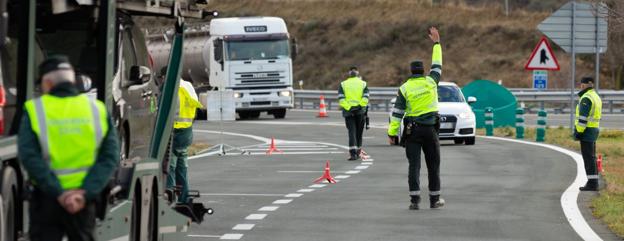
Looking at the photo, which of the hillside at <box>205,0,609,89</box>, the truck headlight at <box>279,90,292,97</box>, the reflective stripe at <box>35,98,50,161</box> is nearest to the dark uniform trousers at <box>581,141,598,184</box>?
the reflective stripe at <box>35,98,50,161</box>

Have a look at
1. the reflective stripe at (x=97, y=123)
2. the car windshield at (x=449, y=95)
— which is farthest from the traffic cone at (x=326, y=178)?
the reflective stripe at (x=97, y=123)

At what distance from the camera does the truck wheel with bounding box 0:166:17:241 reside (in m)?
9.95

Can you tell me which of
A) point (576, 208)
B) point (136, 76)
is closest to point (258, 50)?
point (576, 208)

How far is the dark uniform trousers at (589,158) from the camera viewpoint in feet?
73.9

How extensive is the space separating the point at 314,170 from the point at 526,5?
92.0 metres

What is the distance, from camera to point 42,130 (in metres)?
9.61

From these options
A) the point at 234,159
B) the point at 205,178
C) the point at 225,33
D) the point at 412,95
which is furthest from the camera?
the point at 225,33

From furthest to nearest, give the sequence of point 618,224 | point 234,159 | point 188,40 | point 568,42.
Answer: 1. point 188,40
2. point 568,42
3. point 234,159
4. point 618,224

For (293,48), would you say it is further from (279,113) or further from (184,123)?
(184,123)

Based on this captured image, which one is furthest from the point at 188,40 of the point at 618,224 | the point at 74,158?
the point at 74,158

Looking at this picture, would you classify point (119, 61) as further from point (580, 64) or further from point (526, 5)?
point (526, 5)

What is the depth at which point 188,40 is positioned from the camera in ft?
187

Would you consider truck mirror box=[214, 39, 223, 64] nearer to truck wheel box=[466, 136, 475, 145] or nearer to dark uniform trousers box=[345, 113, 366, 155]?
truck wheel box=[466, 136, 475, 145]

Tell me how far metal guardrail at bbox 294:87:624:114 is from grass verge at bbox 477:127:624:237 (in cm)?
1280
